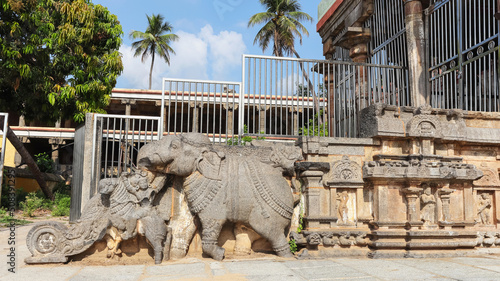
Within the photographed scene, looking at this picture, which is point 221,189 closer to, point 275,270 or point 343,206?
point 275,270

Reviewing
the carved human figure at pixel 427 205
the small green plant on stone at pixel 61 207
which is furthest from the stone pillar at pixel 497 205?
the small green plant on stone at pixel 61 207

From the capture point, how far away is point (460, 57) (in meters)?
6.90

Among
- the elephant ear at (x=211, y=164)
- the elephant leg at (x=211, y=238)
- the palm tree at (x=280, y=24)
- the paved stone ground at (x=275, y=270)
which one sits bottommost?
the paved stone ground at (x=275, y=270)

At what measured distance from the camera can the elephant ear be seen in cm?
486

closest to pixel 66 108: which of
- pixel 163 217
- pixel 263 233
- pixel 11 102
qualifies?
pixel 11 102

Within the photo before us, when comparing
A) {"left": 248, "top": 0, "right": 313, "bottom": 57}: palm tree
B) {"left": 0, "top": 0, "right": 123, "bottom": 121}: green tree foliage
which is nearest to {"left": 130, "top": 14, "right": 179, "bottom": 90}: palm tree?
{"left": 248, "top": 0, "right": 313, "bottom": 57}: palm tree

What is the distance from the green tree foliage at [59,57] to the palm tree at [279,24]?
601 inches

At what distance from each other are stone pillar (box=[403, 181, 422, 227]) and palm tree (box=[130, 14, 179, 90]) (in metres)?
30.1

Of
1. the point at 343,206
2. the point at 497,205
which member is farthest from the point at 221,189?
the point at 497,205

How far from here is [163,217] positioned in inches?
194

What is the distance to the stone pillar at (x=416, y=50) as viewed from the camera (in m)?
7.02

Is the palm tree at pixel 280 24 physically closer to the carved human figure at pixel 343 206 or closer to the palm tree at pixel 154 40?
the palm tree at pixel 154 40

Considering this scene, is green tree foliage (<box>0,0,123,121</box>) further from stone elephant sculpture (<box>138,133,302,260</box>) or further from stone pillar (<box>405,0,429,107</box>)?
stone pillar (<box>405,0,429,107</box>)

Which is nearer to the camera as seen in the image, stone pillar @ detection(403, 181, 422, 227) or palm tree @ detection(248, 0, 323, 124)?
stone pillar @ detection(403, 181, 422, 227)
